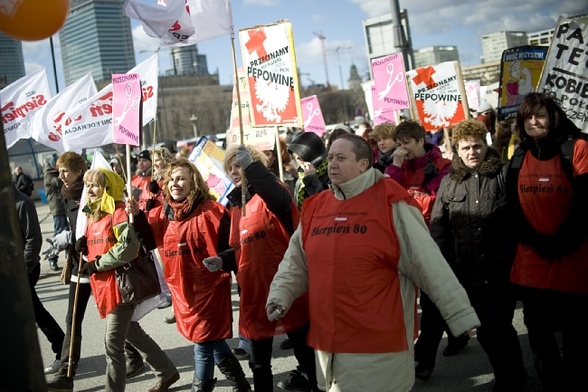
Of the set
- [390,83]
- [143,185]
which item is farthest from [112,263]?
[390,83]

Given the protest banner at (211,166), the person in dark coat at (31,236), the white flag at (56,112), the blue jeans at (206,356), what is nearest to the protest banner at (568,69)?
the blue jeans at (206,356)

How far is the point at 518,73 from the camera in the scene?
7375 mm

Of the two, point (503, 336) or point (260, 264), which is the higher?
point (260, 264)

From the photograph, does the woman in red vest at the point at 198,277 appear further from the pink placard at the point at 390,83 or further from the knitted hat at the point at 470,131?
the pink placard at the point at 390,83

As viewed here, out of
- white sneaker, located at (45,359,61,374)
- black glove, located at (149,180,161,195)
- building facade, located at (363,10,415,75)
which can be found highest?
building facade, located at (363,10,415,75)

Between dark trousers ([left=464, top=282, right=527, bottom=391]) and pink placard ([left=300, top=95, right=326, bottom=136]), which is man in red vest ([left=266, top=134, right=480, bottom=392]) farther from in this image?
pink placard ([left=300, top=95, right=326, bottom=136])

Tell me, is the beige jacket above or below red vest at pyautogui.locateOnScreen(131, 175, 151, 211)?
below

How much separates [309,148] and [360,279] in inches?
87.0

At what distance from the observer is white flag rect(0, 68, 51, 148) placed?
33.6ft

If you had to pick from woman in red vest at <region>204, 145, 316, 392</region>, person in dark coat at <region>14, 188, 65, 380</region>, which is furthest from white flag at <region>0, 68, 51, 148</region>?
woman in red vest at <region>204, 145, 316, 392</region>

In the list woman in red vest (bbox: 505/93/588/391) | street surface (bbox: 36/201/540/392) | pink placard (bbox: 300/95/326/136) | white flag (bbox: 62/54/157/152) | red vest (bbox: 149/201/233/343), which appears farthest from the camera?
pink placard (bbox: 300/95/326/136)

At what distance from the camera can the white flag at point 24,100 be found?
1025 centimetres

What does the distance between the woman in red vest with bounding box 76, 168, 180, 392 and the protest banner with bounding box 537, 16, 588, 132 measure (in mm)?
3551

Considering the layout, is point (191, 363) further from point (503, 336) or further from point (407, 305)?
point (407, 305)
